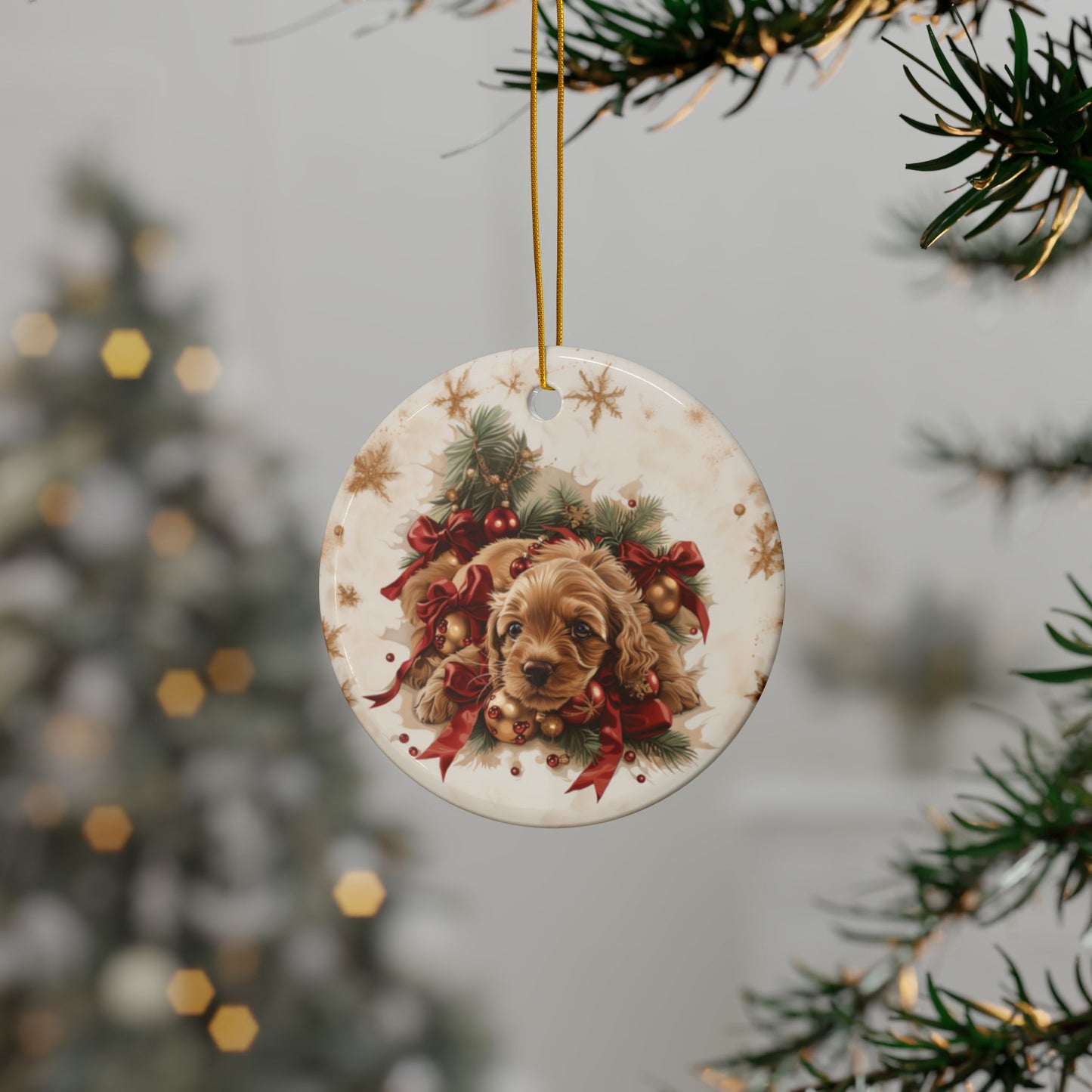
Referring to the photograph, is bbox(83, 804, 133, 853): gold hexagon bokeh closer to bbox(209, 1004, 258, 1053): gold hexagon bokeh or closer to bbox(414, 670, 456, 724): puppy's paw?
bbox(209, 1004, 258, 1053): gold hexagon bokeh

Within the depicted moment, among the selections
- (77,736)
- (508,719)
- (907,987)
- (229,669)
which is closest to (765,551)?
(508,719)

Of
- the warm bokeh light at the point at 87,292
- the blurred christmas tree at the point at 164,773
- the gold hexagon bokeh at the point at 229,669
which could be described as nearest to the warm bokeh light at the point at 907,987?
the blurred christmas tree at the point at 164,773

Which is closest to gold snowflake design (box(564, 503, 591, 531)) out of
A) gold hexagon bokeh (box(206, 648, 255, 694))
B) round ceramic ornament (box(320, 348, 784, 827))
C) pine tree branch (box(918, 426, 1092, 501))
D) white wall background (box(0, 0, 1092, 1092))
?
round ceramic ornament (box(320, 348, 784, 827))

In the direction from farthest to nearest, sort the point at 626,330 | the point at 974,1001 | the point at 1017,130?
1. the point at 626,330
2. the point at 974,1001
3. the point at 1017,130

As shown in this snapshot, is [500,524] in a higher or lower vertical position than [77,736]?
higher

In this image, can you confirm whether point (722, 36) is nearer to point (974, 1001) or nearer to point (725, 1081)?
point (974, 1001)

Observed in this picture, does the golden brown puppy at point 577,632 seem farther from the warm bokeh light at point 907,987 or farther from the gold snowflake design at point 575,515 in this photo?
the warm bokeh light at point 907,987
